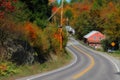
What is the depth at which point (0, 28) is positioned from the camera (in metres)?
32.8

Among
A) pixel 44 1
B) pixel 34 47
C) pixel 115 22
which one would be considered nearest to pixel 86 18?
pixel 115 22

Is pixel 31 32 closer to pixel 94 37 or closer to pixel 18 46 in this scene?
pixel 18 46

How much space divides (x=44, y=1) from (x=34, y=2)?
119 inches

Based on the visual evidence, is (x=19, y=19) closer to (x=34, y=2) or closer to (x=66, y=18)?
(x=34, y=2)

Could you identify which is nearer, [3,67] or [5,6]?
[3,67]

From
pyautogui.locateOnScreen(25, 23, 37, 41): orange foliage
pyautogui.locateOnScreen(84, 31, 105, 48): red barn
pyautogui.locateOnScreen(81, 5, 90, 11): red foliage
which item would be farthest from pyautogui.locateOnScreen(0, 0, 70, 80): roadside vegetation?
pyautogui.locateOnScreen(81, 5, 90, 11): red foliage

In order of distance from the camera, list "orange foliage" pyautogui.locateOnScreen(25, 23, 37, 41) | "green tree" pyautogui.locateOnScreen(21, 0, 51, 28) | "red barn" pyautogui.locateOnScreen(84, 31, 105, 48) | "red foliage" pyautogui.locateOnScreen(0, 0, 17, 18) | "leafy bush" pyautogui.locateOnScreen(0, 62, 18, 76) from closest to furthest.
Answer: "leafy bush" pyautogui.locateOnScreen(0, 62, 18, 76) → "red foliage" pyautogui.locateOnScreen(0, 0, 17, 18) → "orange foliage" pyautogui.locateOnScreen(25, 23, 37, 41) → "green tree" pyautogui.locateOnScreen(21, 0, 51, 28) → "red barn" pyautogui.locateOnScreen(84, 31, 105, 48)

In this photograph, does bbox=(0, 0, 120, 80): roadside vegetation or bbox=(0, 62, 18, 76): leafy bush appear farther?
bbox=(0, 0, 120, 80): roadside vegetation

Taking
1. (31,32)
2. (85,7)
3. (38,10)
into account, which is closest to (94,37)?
(85,7)

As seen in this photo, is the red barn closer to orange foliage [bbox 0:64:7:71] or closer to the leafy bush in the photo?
the leafy bush

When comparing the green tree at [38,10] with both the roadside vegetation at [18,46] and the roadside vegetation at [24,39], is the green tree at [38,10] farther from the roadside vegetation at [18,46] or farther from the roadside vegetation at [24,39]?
the roadside vegetation at [18,46]

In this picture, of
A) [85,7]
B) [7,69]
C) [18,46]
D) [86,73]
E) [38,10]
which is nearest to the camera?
[7,69]

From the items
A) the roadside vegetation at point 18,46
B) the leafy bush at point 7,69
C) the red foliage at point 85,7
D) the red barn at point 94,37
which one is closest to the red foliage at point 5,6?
the roadside vegetation at point 18,46

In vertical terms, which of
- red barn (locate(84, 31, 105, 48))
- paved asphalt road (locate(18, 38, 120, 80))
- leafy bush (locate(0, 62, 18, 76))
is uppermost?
leafy bush (locate(0, 62, 18, 76))
